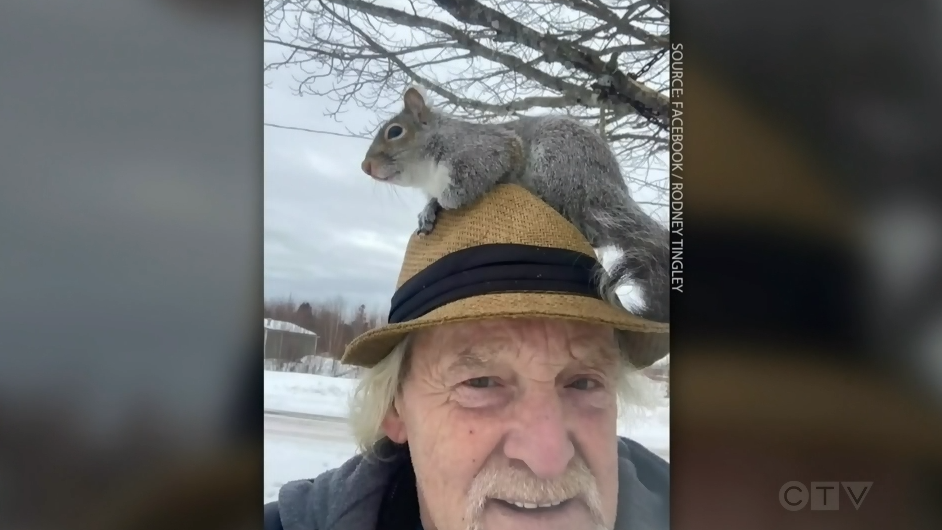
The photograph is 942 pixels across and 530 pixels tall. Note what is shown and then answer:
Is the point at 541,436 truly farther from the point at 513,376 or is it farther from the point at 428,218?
the point at 428,218

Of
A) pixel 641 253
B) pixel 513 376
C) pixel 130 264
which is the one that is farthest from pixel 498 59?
pixel 130 264

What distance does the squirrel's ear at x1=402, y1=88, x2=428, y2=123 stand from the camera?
105 centimetres

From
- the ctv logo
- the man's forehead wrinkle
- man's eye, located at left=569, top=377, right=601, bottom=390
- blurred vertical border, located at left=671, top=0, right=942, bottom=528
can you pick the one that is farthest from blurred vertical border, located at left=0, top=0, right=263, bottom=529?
the ctv logo

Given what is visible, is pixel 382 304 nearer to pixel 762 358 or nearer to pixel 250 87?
pixel 250 87

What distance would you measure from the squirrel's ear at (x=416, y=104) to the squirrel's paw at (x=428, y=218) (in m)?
0.16

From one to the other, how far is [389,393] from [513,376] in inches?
9.0

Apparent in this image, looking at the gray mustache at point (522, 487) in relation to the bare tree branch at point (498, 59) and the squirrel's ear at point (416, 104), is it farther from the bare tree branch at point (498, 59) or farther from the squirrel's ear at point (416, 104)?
the squirrel's ear at point (416, 104)

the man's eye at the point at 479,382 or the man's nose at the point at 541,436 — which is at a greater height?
the man's eye at the point at 479,382

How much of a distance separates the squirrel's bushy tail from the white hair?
0.09m

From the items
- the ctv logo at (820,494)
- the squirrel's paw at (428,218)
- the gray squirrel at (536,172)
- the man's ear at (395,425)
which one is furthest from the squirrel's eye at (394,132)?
the ctv logo at (820,494)

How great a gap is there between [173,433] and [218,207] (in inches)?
16.8

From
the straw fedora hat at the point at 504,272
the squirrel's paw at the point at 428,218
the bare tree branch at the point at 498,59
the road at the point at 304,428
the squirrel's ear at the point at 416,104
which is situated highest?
the bare tree branch at the point at 498,59

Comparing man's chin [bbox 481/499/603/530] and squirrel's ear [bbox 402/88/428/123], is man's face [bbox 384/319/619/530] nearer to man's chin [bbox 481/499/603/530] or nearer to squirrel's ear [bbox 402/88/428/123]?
man's chin [bbox 481/499/603/530]

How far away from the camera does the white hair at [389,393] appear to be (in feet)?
3.42
